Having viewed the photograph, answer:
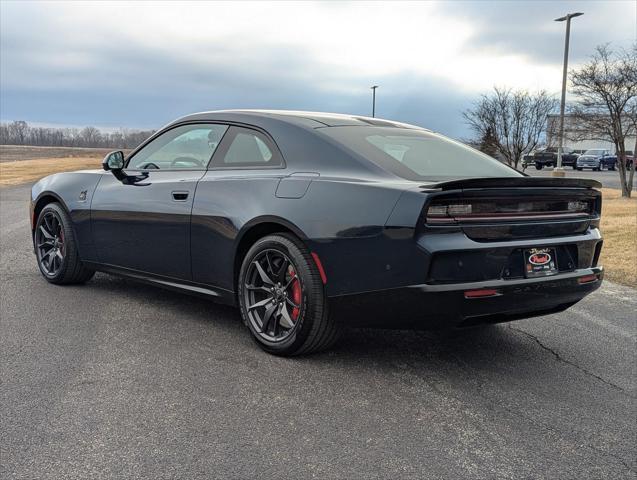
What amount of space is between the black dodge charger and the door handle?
0.01 m

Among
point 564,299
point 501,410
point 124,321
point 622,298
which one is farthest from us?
point 622,298

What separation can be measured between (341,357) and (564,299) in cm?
138

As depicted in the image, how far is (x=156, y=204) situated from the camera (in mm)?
4676

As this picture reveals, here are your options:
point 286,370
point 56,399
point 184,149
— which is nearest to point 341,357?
point 286,370

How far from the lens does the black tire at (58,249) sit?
221 inches

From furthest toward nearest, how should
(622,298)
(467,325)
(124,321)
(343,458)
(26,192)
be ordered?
(26,192) < (622,298) < (124,321) < (467,325) < (343,458)

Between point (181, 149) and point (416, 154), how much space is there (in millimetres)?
1854

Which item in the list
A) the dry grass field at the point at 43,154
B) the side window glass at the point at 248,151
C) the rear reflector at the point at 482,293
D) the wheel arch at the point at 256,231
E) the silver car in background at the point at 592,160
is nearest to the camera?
the rear reflector at the point at 482,293

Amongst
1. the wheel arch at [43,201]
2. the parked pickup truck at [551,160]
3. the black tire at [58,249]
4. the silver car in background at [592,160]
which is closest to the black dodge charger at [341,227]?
the black tire at [58,249]

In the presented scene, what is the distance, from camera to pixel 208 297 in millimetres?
4375

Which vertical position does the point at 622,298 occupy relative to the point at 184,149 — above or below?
below

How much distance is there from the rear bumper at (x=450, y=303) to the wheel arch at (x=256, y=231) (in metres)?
0.51

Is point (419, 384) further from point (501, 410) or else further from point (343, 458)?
point (343, 458)

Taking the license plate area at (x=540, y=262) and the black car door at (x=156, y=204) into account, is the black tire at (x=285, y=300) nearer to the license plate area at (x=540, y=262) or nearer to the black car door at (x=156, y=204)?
the black car door at (x=156, y=204)
